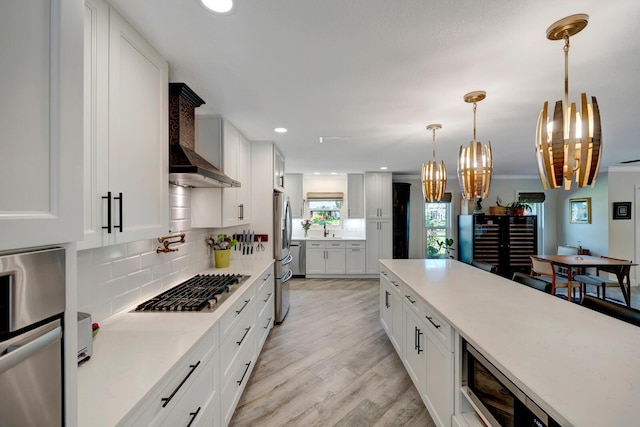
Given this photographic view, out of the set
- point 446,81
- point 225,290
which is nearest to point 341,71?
point 446,81

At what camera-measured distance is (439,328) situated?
1.73 m

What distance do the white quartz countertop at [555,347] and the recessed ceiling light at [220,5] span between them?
1.82m

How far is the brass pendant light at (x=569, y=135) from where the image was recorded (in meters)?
1.31

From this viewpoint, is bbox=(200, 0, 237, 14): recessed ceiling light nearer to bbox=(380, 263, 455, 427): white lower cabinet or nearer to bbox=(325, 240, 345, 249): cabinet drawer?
bbox=(380, 263, 455, 427): white lower cabinet

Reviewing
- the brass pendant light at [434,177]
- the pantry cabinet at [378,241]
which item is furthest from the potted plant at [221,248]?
the pantry cabinet at [378,241]

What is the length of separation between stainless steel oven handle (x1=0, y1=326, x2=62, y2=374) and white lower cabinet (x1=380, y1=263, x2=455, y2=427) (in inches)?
65.3

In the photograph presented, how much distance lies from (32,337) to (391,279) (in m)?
2.87

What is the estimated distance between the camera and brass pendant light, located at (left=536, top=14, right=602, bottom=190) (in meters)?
1.31

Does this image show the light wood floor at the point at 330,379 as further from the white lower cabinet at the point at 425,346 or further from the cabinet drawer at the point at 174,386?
the cabinet drawer at the point at 174,386

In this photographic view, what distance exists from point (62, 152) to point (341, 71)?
5.04ft

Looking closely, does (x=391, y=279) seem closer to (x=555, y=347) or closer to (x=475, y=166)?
(x=475, y=166)

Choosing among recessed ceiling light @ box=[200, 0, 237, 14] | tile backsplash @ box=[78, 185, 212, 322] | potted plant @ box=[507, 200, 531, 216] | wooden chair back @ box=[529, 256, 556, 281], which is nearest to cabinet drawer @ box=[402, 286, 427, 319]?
tile backsplash @ box=[78, 185, 212, 322]

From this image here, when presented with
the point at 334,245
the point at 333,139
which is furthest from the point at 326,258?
the point at 333,139

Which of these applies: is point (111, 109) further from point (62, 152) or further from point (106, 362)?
point (106, 362)
